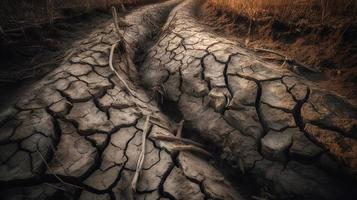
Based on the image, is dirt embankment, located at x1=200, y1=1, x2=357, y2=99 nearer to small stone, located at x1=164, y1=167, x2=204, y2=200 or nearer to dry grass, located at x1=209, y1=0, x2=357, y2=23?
dry grass, located at x1=209, y1=0, x2=357, y2=23

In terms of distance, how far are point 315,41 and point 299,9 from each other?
0.50 meters

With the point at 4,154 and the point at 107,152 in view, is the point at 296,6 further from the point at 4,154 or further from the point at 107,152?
the point at 4,154

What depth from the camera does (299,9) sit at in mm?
2553

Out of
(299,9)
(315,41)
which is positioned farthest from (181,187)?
(299,9)

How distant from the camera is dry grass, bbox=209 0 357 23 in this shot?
2293 mm

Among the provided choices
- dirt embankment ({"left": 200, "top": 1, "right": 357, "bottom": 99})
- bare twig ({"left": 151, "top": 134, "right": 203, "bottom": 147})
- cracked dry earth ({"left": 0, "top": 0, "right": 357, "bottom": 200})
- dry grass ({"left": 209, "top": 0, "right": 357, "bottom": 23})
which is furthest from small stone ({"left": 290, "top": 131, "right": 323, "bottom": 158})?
dry grass ({"left": 209, "top": 0, "right": 357, "bottom": 23})

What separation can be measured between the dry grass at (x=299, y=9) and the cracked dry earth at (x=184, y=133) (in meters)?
0.78

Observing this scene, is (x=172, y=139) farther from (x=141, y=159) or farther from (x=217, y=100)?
(x=217, y=100)

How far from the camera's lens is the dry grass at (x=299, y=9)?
2.29 meters

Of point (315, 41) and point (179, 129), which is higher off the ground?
point (315, 41)

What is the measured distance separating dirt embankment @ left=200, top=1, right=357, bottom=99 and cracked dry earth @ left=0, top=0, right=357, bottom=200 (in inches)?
12.1

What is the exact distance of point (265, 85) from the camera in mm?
1938

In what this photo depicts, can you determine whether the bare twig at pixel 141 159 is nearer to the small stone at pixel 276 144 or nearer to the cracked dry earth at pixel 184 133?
the cracked dry earth at pixel 184 133

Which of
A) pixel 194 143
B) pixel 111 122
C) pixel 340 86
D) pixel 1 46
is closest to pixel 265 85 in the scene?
pixel 340 86
